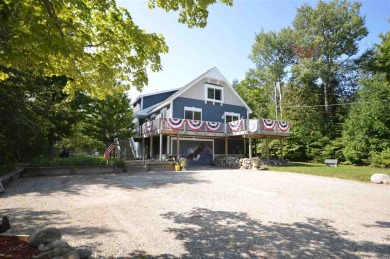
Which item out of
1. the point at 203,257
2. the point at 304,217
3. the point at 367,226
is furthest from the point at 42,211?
the point at 367,226

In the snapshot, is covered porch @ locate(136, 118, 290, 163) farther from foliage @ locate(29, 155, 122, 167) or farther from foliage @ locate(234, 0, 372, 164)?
foliage @ locate(234, 0, 372, 164)

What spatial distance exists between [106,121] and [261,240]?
23.9m

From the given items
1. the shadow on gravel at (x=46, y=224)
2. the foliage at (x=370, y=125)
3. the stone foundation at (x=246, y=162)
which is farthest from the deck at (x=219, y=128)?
the shadow on gravel at (x=46, y=224)

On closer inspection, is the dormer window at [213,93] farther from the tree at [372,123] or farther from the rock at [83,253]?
the rock at [83,253]

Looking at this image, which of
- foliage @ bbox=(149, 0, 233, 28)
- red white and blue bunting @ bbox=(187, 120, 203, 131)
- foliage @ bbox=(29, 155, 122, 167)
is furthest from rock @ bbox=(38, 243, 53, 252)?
red white and blue bunting @ bbox=(187, 120, 203, 131)

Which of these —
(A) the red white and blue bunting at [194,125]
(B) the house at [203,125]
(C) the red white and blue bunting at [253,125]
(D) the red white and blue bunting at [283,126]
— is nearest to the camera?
(C) the red white and blue bunting at [253,125]

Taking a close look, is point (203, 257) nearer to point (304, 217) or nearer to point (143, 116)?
point (304, 217)

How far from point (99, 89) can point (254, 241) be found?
5.19m

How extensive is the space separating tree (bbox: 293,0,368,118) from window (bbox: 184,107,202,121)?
15.2 metres

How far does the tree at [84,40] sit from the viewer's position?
142 inches

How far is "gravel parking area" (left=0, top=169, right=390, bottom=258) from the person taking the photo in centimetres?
421

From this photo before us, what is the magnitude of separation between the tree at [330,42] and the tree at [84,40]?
2896 centimetres

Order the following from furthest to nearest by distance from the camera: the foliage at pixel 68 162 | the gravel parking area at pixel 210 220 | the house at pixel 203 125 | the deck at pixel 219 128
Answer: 1. the house at pixel 203 125
2. the deck at pixel 219 128
3. the foliage at pixel 68 162
4. the gravel parking area at pixel 210 220

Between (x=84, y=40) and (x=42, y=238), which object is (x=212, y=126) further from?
(x=42, y=238)
